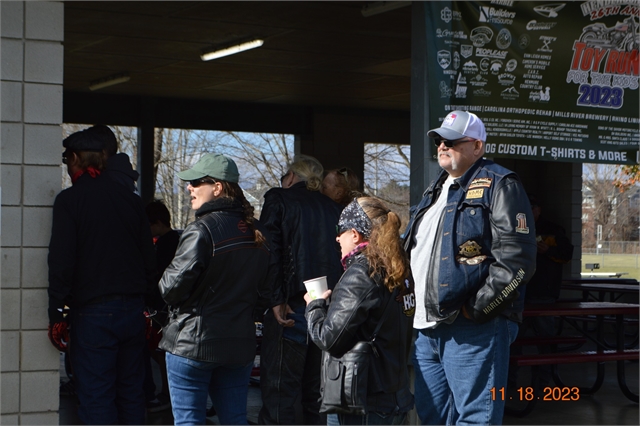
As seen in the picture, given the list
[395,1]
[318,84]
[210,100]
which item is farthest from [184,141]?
[395,1]

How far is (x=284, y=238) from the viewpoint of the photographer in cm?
553

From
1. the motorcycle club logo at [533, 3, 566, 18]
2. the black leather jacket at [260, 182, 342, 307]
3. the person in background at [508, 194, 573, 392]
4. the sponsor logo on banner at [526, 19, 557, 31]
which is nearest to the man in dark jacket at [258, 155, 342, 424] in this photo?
the black leather jacket at [260, 182, 342, 307]

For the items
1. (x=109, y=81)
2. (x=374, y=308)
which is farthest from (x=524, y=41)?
(x=109, y=81)

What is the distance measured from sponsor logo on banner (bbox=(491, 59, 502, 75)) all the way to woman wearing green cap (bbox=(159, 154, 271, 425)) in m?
2.54

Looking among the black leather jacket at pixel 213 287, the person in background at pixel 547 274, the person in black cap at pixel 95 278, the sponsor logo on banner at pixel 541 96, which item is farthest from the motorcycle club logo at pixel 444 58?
the person in background at pixel 547 274

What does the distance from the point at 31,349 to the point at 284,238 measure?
169 centimetres

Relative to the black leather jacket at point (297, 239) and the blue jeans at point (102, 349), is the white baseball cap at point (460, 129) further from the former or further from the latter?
the blue jeans at point (102, 349)

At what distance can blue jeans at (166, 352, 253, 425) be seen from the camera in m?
4.21

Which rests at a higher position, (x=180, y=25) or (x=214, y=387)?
(x=180, y=25)

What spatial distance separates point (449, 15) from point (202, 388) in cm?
318

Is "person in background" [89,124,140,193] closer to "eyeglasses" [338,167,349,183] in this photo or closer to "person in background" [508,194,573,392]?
"eyeglasses" [338,167,349,183]

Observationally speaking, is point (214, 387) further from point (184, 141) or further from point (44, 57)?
point (184, 141)

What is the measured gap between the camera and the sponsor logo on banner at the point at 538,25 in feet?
20.7

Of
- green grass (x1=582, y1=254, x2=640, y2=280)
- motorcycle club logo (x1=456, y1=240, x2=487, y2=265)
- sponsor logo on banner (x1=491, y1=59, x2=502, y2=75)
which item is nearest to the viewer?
motorcycle club logo (x1=456, y1=240, x2=487, y2=265)
